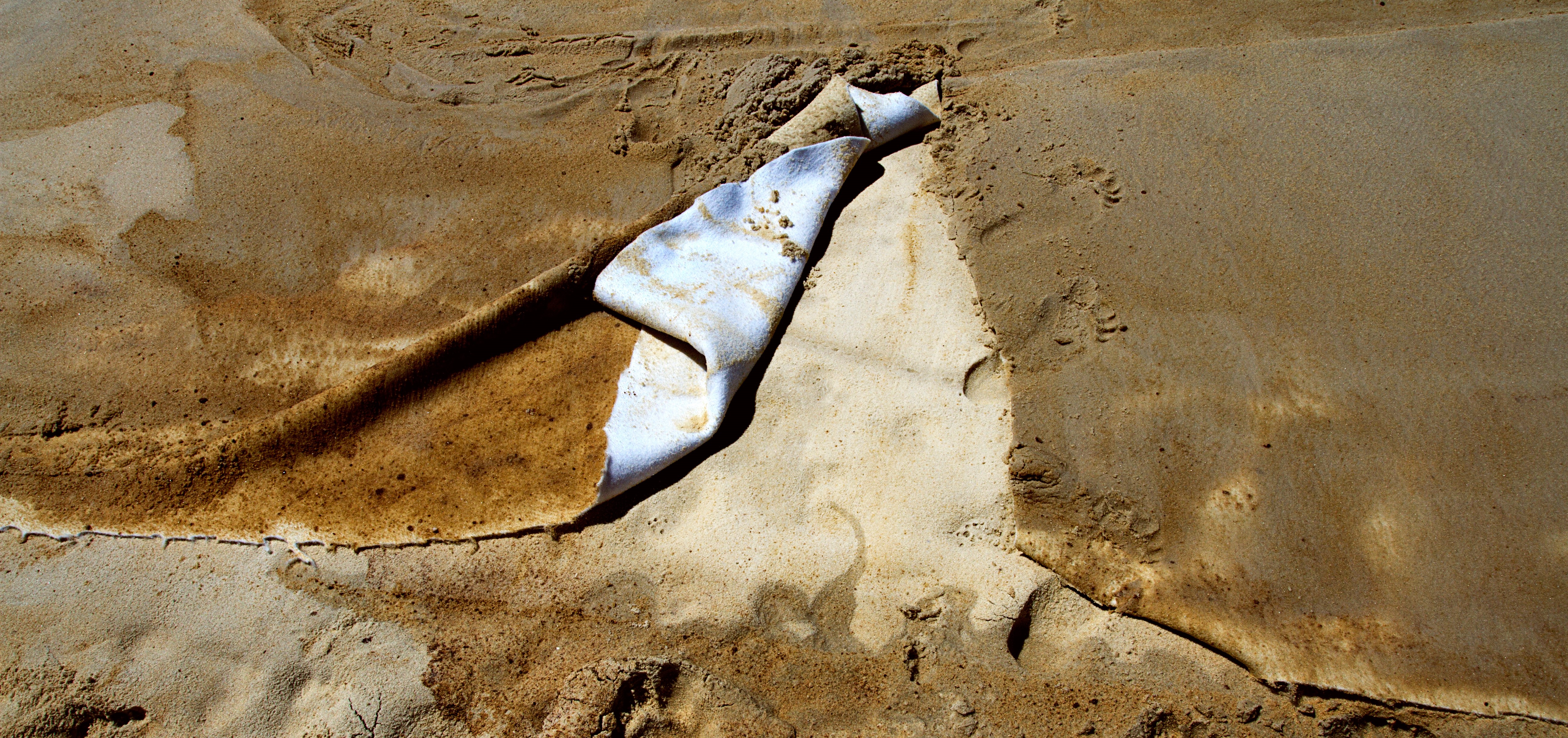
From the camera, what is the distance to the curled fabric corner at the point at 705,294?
2.18 metres

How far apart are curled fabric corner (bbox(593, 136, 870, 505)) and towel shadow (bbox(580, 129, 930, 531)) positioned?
30mm

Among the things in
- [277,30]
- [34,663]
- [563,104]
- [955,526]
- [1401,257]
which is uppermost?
[277,30]

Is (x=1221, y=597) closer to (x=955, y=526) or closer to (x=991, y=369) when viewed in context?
(x=955, y=526)

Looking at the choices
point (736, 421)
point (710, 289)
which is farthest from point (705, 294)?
point (736, 421)

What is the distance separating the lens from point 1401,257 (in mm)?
2246

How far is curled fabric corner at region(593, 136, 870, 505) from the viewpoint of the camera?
218 centimetres

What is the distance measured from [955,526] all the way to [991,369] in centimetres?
49

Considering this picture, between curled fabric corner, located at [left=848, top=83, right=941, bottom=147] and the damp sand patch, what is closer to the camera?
the damp sand patch

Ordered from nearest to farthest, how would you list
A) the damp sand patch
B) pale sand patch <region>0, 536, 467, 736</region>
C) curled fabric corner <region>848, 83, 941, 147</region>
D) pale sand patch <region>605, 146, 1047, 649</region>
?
pale sand patch <region>0, 536, 467, 736</region>, pale sand patch <region>605, 146, 1047, 649</region>, the damp sand patch, curled fabric corner <region>848, 83, 941, 147</region>

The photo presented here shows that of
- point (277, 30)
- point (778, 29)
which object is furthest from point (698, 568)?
point (277, 30)

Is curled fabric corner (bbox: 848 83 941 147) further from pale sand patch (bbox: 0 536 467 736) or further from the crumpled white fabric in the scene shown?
pale sand patch (bbox: 0 536 467 736)

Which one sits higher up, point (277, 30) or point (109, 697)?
point (277, 30)

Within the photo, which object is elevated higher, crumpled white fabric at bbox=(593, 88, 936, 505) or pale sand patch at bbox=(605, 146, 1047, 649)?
crumpled white fabric at bbox=(593, 88, 936, 505)

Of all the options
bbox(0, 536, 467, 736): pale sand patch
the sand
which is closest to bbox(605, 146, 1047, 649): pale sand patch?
the sand
